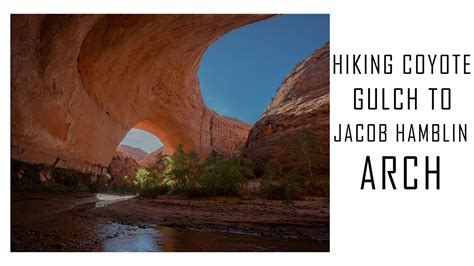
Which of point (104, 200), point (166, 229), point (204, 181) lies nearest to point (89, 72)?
point (104, 200)

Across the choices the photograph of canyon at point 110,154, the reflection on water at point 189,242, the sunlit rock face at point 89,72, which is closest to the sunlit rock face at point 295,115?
the photograph of canyon at point 110,154

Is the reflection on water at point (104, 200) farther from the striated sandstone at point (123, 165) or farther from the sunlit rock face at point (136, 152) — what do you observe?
the sunlit rock face at point (136, 152)

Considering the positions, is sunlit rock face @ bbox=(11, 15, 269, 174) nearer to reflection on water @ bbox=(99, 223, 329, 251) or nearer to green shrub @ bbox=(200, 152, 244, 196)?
reflection on water @ bbox=(99, 223, 329, 251)

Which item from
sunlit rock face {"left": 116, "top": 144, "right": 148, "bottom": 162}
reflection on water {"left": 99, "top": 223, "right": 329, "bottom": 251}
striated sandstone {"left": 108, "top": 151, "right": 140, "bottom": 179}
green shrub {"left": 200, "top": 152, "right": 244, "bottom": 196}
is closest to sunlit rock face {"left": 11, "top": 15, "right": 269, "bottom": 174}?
reflection on water {"left": 99, "top": 223, "right": 329, "bottom": 251}

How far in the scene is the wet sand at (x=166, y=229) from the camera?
138 inches

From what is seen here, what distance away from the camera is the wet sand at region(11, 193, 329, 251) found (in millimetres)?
3493

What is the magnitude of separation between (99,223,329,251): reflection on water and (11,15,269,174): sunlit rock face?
108 inches

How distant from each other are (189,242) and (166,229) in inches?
→ 30.7

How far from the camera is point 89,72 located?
24.2 feet
